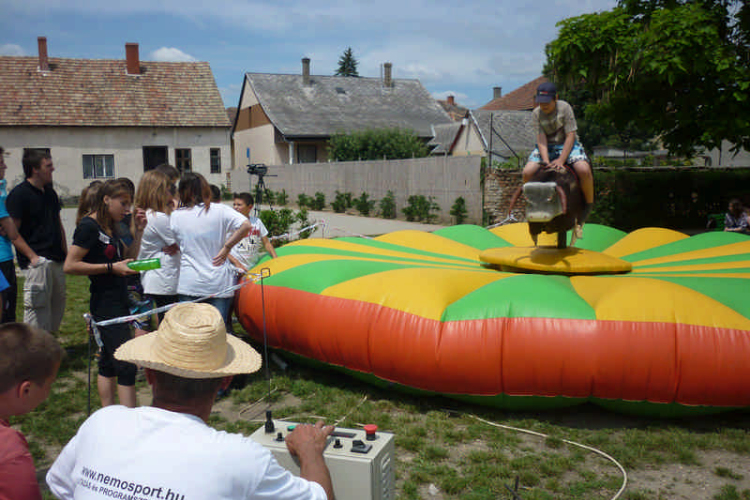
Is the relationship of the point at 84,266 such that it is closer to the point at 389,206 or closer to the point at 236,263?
the point at 236,263

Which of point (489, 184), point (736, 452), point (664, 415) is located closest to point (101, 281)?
point (664, 415)

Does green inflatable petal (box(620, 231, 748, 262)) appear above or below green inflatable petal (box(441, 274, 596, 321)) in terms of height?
above

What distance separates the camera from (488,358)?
3.98m

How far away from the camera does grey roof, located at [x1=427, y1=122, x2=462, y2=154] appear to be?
33156 millimetres

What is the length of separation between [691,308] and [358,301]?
221 centimetres

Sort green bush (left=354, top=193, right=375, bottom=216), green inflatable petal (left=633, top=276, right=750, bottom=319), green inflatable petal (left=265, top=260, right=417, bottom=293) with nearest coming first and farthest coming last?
green inflatable petal (left=633, top=276, right=750, bottom=319) < green inflatable petal (left=265, top=260, right=417, bottom=293) < green bush (left=354, top=193, right=375, bottom=216)

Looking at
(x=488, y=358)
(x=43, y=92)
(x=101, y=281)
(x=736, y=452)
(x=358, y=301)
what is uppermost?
(x=43, y=92)

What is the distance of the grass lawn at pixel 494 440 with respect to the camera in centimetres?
327

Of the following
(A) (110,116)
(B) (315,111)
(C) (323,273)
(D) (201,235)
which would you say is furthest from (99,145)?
(D) (201,235)

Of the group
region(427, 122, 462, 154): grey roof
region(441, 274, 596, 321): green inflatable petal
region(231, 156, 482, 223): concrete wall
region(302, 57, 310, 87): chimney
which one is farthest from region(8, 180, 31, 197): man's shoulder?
region(302, 57, 310, 87): chimney

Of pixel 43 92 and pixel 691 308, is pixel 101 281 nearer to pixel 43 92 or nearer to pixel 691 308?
pixel 691 308

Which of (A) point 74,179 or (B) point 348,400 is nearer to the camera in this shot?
(B) point 348,400

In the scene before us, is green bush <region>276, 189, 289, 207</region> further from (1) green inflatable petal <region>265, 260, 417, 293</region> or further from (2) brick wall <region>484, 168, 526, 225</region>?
(1) green inflatable petal <region>265, 260, 417, 293</region>

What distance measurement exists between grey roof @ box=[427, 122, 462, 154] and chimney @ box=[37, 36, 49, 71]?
744 inches
